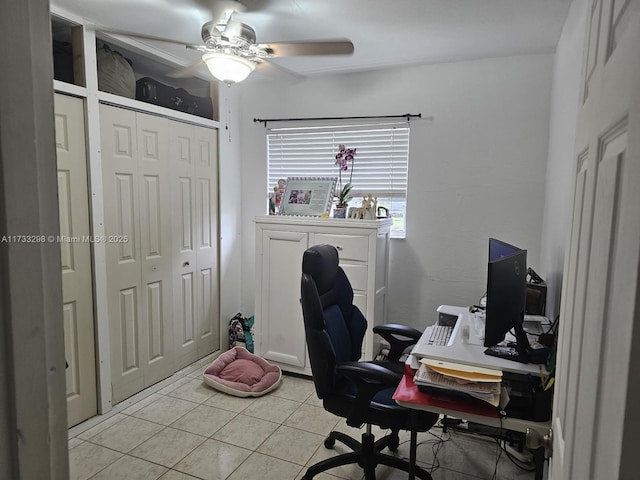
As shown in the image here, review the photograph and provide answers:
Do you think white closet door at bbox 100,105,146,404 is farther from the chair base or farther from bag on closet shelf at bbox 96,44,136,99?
the chair base

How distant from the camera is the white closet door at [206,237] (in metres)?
3.42

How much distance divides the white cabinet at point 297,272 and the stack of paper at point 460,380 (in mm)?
1504

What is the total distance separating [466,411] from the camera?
145 cm

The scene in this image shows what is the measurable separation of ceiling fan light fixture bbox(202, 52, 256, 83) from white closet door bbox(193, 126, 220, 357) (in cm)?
127

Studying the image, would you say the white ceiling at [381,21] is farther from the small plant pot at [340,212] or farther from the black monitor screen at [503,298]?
the black monitor screen at [503,298]

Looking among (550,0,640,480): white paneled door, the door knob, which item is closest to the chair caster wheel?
the door knob

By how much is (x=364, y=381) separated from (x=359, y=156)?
2128mm

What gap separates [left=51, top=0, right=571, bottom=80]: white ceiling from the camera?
217cm

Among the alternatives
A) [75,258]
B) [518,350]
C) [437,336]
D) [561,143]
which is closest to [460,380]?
[518,350]

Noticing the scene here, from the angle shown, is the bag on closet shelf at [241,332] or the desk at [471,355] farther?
the bag on closet shelf at [241,332]

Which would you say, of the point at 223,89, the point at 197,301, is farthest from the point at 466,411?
the point at 223,89

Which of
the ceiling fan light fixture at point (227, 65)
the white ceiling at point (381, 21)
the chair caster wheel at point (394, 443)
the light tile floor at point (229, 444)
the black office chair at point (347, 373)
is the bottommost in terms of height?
the light tile floor at point (229, 444)

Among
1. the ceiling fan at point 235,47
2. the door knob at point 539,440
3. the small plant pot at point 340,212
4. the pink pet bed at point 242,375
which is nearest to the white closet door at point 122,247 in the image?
the pink pet bed at point 242,375

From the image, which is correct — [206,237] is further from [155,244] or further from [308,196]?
→ [308,196]
